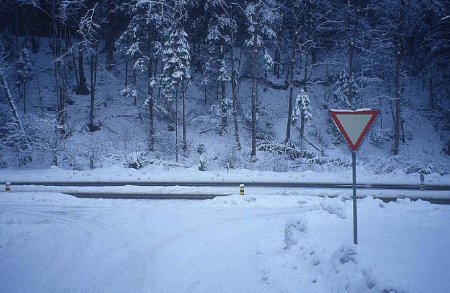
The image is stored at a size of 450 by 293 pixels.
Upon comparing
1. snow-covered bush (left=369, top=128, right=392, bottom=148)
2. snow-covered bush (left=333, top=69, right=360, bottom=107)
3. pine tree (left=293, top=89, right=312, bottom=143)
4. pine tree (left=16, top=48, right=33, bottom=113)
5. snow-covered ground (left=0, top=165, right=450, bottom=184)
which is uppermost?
pine tree (left=16, top=48, right=33, bottom=113)

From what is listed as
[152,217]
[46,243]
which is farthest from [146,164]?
[46,243]

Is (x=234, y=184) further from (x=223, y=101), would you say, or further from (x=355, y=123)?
(x=223, y=101)

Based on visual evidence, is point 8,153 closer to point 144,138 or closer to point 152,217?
point 144,138

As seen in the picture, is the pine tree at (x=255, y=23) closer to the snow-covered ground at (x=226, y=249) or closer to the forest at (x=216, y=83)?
the forest at (x=216, y=83)

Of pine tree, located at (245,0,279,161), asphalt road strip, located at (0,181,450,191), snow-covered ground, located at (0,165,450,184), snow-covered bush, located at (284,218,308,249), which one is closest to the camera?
snow-covered bush, located at (284,218,308,249)

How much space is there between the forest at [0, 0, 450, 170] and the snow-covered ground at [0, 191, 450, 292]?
10891 millimetres

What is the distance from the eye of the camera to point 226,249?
322 inches

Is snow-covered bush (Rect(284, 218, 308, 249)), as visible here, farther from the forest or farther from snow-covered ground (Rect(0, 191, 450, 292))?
the forest

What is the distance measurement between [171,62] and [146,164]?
9312 mm

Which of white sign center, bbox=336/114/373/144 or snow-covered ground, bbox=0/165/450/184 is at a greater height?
white sign center, bbox=336/114/373/144

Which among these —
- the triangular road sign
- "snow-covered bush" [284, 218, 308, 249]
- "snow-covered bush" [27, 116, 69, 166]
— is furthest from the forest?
the triangular road sign

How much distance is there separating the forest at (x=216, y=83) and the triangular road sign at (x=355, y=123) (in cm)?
1554

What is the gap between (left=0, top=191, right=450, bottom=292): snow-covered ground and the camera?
225 inches

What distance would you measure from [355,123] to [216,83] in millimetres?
31583
